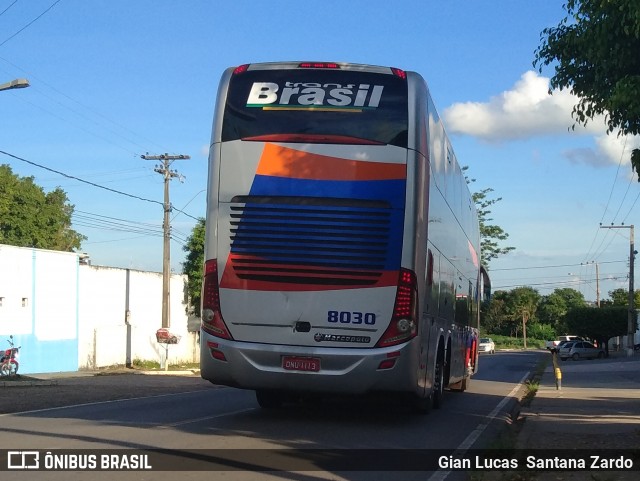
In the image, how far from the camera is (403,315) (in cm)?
1108

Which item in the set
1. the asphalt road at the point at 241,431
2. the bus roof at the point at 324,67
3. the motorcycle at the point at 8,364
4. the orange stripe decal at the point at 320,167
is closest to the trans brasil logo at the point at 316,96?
the bus roof at the point at 324,67

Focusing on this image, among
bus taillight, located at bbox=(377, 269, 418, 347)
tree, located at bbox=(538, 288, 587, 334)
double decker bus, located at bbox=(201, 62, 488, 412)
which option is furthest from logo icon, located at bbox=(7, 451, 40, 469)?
tree, located at bbox=(538, 288, 587, 334)

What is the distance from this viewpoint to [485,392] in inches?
901

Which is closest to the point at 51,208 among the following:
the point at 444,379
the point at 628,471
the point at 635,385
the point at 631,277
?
the point at 631,277

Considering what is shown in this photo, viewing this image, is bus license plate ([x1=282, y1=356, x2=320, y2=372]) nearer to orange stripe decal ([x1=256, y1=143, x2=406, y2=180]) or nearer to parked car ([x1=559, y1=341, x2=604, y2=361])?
orange stripe decal ([x1=256, y1=143, x2=406, y2=180])

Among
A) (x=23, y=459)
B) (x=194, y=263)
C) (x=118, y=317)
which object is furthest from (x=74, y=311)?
(x=23, y=459)

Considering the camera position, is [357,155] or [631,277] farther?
[631,277]

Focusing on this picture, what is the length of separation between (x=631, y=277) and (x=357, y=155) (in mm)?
48981

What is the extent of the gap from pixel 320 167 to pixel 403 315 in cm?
218

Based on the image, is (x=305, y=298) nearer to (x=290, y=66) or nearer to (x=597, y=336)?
(x=290, y=66)

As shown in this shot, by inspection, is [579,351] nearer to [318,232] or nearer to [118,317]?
[118,317]

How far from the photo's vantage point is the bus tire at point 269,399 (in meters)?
13.9

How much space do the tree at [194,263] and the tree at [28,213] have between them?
17.9 meters

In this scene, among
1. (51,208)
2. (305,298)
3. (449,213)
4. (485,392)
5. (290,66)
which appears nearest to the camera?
(305,298)
